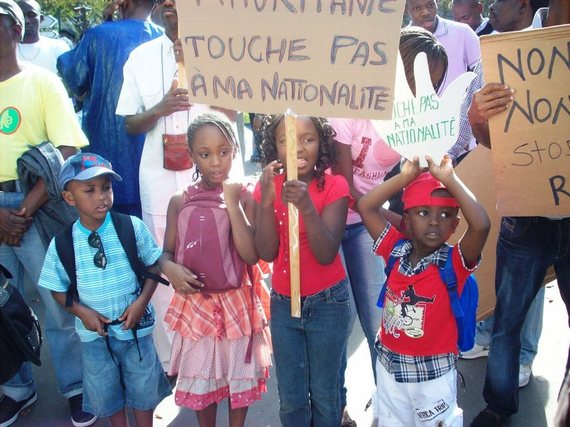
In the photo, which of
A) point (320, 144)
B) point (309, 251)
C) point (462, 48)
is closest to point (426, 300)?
point (309, 251)

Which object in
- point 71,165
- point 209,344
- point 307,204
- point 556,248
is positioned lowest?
point 209,344

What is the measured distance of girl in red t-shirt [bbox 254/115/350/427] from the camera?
235cm

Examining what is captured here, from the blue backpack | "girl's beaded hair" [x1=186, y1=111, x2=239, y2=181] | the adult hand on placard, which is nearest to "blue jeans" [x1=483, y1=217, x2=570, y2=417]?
the blue backpack

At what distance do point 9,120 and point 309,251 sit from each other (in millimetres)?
1631

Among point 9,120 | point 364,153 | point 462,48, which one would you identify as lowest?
point 364,153

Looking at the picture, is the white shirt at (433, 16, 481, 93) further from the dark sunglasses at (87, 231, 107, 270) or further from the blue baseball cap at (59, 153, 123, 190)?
the dark sunglasses at (87, 231, 107, 270)

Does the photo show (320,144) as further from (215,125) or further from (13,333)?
(13,333)

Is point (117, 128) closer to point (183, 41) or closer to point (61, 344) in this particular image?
point (61, 344)

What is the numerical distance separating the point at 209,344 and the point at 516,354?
1.39 metres

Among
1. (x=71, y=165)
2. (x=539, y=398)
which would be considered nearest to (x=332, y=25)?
(x=71, y=165)

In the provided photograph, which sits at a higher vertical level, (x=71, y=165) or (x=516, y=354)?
(x=71, y=165)

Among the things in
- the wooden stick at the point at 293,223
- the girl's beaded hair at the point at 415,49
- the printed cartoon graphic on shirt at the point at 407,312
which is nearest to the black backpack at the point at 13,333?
the wooden stick at the point at 293,223

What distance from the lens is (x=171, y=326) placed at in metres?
2.61

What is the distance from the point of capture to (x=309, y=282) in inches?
93.8
